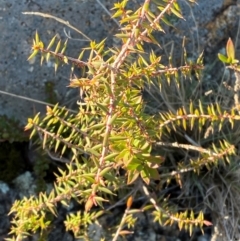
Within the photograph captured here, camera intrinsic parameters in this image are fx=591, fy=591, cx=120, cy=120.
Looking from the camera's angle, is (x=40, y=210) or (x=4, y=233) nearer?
(x=40, y=210)

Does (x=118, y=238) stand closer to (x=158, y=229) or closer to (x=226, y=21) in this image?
(x=158, y=229)

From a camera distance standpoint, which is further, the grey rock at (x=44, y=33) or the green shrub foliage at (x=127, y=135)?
the grey rock at (x=44, y=33)

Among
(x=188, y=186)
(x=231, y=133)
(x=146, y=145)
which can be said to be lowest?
(x=188, y=186)

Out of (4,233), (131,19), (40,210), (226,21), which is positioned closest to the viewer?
(131,19)

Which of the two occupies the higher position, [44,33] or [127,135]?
[127,135]

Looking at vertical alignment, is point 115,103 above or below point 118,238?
above

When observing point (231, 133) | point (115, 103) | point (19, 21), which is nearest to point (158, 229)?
point (231, 133)

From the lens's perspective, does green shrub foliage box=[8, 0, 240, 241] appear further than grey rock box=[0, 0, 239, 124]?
No

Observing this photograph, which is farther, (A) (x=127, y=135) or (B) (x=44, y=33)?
(B) (x=44, y=33)
